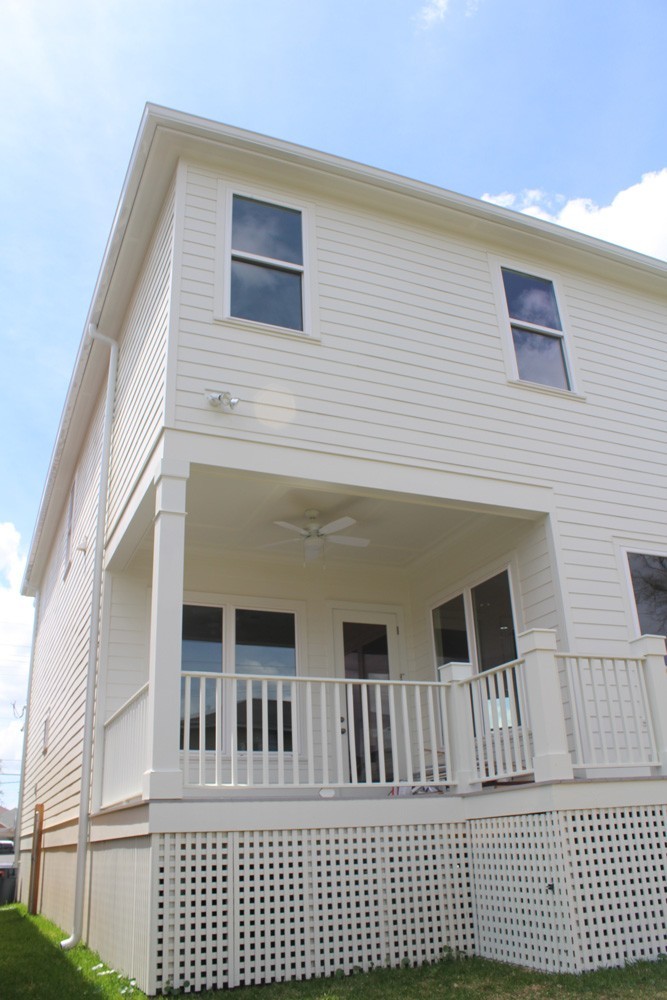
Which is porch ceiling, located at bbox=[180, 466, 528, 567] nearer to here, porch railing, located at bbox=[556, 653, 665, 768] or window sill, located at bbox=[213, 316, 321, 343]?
window sill, located at bbox=[213, 316, 321, 343]

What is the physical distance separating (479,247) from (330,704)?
5.09 metres

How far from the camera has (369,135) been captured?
10586mm

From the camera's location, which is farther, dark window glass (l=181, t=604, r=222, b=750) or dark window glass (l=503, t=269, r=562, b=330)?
dark window glass (l=503, t=269, r=562, b=330)

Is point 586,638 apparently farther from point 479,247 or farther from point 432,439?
point 479,247

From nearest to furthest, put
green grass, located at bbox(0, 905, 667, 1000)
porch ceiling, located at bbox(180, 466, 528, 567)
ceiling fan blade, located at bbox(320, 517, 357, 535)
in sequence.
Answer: green grass, located at bbox(0, 905, 667, 1000) < porch ceiling, located at bbox(180, 466, 528, 567) < ceiling fan blade, located at bbox(320, 517, 357, 535)

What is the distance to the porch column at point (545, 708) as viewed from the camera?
5305 millimetres

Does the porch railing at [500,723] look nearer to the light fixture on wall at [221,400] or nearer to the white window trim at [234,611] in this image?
the white window trim at [234,611]

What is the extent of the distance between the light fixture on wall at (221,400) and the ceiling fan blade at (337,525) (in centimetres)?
170

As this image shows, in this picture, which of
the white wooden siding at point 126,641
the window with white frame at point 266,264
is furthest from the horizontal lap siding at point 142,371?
the white wooden siding at point 126,641

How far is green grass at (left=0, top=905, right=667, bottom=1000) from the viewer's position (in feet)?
14.8

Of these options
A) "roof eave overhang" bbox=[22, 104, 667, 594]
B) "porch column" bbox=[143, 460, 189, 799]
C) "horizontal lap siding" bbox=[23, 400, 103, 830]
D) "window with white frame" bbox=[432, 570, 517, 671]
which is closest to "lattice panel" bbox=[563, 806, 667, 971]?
"window with white frame" bbox=[432, 570, 517, 671]

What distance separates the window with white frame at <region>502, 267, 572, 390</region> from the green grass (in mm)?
5199

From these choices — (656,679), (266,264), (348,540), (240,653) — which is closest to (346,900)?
(656,679)

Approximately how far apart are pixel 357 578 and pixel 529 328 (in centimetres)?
332
